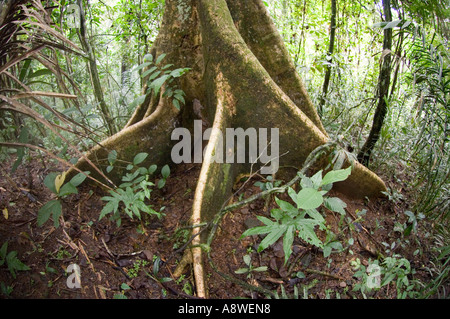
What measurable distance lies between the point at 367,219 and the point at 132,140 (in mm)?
2388

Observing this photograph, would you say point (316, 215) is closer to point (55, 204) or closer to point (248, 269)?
point (248, 269)

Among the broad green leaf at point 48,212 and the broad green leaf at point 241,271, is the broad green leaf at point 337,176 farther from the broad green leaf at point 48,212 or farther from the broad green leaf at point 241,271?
the broad green leaf at point 48,212

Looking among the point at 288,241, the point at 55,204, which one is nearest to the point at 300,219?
the point at 288,241

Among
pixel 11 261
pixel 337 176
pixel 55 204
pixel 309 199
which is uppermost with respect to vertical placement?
pixel 337 176

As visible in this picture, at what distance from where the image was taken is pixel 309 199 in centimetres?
169

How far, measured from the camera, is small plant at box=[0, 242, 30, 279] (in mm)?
1938

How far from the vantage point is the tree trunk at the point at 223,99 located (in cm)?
265

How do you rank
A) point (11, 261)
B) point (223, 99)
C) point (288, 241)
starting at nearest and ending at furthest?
point (288, 241) < point (11, 261) < point (223, 99)

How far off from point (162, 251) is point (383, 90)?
8.95ft

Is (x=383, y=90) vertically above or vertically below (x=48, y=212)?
above

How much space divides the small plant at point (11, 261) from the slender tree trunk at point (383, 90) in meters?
3.29

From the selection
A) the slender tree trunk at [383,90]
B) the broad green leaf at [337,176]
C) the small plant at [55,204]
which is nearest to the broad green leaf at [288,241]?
the broad green leaf at [337,176]

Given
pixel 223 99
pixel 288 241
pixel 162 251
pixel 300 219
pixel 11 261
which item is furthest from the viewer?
pixel 223 99
